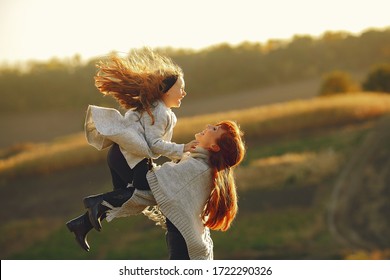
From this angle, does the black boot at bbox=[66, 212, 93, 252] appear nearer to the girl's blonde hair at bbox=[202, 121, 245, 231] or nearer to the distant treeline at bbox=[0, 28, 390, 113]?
the girl's blonde hair at bbox=[202, 121, 245, 231]

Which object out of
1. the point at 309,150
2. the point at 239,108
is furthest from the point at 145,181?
the point at 239,108

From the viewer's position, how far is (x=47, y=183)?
103ft

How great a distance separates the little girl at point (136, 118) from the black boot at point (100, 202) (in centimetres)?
3

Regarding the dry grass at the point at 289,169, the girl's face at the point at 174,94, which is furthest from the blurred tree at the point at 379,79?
the girl's face at the point at 174,94

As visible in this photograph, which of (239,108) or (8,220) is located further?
(239,108)

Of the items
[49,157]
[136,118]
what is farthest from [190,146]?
[49,157]

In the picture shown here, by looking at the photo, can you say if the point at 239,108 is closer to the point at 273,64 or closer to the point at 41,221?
the point at 273,64

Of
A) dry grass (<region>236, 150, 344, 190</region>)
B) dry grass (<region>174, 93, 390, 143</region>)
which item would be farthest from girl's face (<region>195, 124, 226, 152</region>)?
dry grass (<region>174, 93, 390, 143</region>)

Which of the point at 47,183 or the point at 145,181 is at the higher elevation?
the point at 145,181

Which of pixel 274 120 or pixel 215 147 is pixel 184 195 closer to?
pixel 215 147

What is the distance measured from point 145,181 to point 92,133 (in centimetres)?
57

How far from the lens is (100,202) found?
7.27m

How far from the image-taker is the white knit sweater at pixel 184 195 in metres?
7.27
